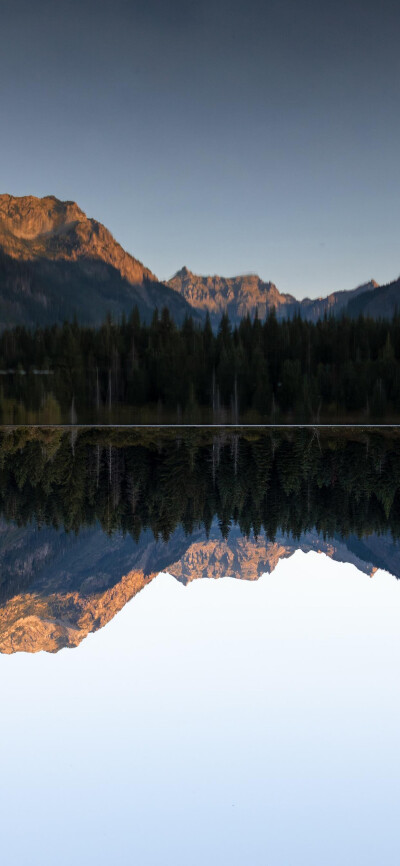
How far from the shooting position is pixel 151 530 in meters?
29.3

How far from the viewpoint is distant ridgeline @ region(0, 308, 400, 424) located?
171750mm

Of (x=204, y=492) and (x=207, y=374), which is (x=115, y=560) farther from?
(x=207, y=374)

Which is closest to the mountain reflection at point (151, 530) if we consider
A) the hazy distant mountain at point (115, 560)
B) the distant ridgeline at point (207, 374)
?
the hazy distant mountain at point (115, 560)

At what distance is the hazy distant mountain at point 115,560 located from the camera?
22.9 m

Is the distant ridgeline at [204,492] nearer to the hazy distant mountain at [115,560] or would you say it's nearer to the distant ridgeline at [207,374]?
the hazy distant mountain at [115,560]

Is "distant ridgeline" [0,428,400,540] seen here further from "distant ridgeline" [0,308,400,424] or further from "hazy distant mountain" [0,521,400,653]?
"distant ridgeline" [0,308,400,424]

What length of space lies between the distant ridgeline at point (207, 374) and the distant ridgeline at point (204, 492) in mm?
110229

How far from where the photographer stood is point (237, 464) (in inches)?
2149

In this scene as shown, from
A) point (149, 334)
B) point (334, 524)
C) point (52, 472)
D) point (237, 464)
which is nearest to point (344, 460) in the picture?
point (237, 464)

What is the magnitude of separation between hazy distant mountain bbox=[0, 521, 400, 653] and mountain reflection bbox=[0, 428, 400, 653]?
0.06 m

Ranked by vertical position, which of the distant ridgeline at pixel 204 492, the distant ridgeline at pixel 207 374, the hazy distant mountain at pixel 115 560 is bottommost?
the hazy distant mountain at pixel 115 560

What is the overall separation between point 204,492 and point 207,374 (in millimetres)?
137696

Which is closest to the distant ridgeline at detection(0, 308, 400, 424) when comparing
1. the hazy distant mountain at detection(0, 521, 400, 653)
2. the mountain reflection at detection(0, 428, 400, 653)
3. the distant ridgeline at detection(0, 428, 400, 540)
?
the distant ridgeline at detection(0, 428, 400, 540)

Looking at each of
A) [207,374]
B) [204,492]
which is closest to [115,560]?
[204,492]
